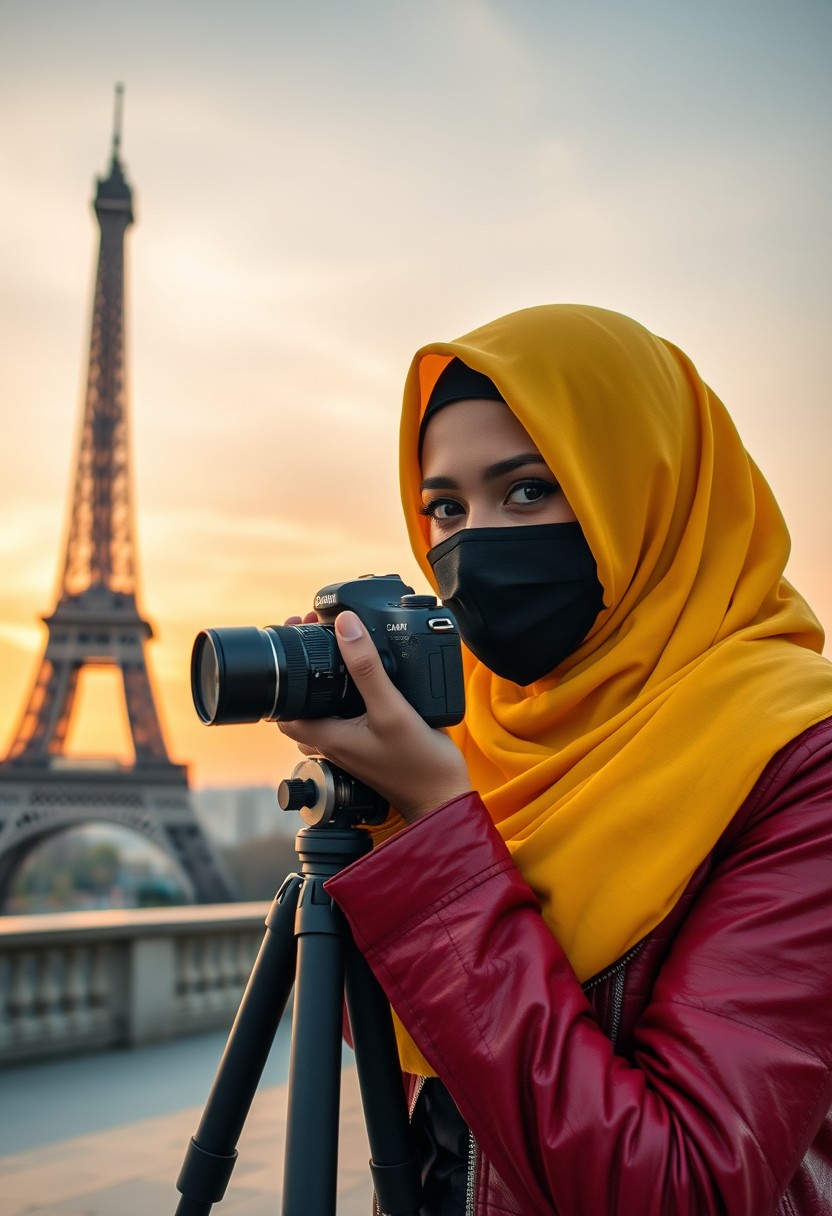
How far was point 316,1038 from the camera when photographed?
108 centimetres

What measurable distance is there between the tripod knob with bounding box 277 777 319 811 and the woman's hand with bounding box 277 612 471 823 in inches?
3.0

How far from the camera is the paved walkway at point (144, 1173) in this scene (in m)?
3.31

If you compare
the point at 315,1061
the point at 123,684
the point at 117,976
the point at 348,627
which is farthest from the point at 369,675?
the point at 123,684

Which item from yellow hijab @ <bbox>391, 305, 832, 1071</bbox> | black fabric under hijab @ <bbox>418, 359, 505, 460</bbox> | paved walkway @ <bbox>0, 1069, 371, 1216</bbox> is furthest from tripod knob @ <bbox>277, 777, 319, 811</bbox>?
paved walkway @ <bbox>0, 1069, 371, 1216</bbox>

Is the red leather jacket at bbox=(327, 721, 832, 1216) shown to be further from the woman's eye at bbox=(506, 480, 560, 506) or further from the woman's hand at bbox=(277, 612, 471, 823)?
the woman's eye at bbox=(506, 480, 560, 506)

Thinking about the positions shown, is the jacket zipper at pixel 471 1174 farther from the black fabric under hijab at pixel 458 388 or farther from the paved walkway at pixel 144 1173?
→ the paved walkway at pixel 144 1173

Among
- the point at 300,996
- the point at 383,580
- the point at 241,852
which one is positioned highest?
the point at 383,580

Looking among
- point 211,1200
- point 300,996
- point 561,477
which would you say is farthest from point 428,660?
point 211,1200

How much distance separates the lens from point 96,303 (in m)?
27.6

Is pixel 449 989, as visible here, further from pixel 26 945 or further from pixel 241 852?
pixel 241 852

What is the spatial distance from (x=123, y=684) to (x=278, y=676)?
24019 millimetres

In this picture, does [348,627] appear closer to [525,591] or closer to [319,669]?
[319,669]

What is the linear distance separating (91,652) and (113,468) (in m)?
5.00

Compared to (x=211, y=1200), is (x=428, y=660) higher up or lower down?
higher up
